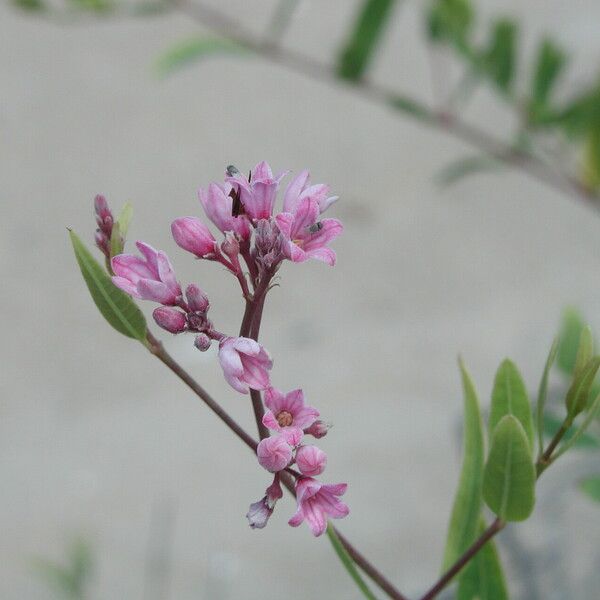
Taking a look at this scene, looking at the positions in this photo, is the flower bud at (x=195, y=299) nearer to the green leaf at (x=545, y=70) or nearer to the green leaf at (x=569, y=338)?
the green leaf at (x=569, y=338)

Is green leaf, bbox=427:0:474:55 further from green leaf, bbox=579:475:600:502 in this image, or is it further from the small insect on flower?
the small insect on flower

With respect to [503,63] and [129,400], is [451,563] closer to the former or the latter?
[503,63]

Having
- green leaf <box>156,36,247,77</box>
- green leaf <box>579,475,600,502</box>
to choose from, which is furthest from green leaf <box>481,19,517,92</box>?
green leaf <box>579,475,600,502</box>

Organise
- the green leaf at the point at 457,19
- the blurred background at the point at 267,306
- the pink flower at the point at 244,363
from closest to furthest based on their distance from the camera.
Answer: the pink flower at the point at 244,363 → the green leaf at the point at 457,19 → the blurred background at the point at 267,306

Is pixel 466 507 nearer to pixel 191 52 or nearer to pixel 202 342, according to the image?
pixel 202 342

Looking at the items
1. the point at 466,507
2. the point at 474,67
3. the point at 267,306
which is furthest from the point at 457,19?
the point at 267,306

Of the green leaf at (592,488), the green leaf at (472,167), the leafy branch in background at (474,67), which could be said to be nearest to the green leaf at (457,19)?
the leafy branch in background at (474,67)
